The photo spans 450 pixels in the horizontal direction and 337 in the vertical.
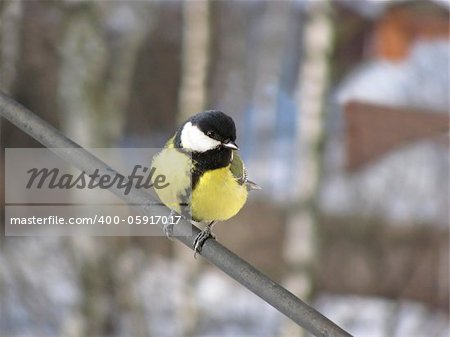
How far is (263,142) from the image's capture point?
4.97 m

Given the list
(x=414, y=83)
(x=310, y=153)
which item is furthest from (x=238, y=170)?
(x=414, y=83)

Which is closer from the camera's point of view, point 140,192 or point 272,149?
point 140,192

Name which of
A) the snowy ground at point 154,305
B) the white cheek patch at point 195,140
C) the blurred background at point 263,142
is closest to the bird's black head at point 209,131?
the white cheek patch at point 195,140

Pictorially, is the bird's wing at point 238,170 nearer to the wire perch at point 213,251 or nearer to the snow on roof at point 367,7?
the wire perch at point 213,251

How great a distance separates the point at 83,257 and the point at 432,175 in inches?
81.0

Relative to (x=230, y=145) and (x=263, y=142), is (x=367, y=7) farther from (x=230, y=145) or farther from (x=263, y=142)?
(x=230, y=145)

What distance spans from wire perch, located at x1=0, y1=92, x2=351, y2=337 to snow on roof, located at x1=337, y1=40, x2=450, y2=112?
2980 millimetres

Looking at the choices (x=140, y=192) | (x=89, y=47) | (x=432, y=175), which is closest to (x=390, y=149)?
(x=432, y=175)

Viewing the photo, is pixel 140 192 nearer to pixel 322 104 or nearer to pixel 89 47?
pixel 322 104

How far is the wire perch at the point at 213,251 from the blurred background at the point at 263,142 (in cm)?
108

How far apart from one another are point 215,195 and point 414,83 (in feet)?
10.0

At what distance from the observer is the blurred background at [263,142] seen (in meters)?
2.88

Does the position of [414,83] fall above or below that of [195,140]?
above

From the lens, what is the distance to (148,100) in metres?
4.22
